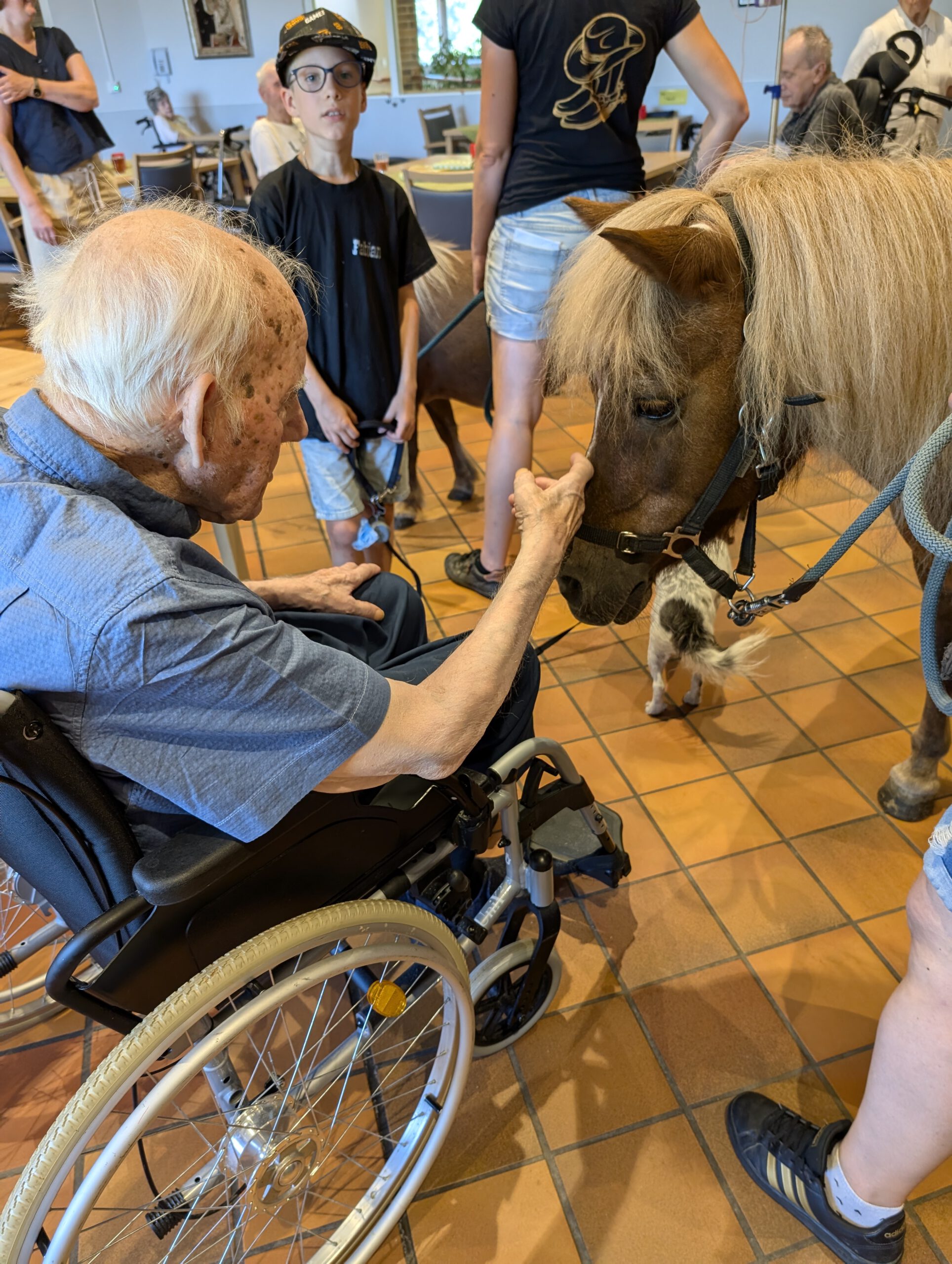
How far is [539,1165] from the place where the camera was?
132cm

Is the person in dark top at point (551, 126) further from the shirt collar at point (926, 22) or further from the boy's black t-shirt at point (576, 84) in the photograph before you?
the shirt collar at point (926, 22)

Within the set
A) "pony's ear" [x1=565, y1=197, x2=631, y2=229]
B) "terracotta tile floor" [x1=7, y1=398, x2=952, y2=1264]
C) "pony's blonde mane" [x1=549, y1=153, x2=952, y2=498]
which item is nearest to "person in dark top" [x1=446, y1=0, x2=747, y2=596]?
"pony's ear" [x1=565, y1=197, x2=631, y2=229]

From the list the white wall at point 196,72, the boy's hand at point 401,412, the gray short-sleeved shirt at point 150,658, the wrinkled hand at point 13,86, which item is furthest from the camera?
the white wall at point 196,72

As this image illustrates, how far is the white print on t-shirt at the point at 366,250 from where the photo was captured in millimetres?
1973

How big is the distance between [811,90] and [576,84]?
2441 mm

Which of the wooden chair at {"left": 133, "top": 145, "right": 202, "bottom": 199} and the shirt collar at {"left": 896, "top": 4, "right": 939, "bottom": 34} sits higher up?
the shirt collar at {"left": 896, "top": 4, "right": 939, "bottom": 34}

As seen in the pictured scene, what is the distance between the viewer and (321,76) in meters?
1.80

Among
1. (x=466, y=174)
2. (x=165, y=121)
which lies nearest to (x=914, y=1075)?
(x=466, y=174)

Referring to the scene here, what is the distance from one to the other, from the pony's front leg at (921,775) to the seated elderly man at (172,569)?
4.40ft

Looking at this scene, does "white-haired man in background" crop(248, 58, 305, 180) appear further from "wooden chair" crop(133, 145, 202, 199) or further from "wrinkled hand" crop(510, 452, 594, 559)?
"wrinkled hand" crop(510, 452, 594, 559)

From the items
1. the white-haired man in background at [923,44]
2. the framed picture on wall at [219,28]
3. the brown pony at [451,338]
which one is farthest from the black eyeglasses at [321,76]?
the framed picture on wall at [219,28]

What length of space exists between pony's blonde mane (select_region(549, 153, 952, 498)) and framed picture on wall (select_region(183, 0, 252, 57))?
37.1 ft

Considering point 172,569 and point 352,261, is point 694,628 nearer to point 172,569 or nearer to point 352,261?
point 352,261

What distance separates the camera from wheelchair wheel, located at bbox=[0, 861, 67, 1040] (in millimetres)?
1401
